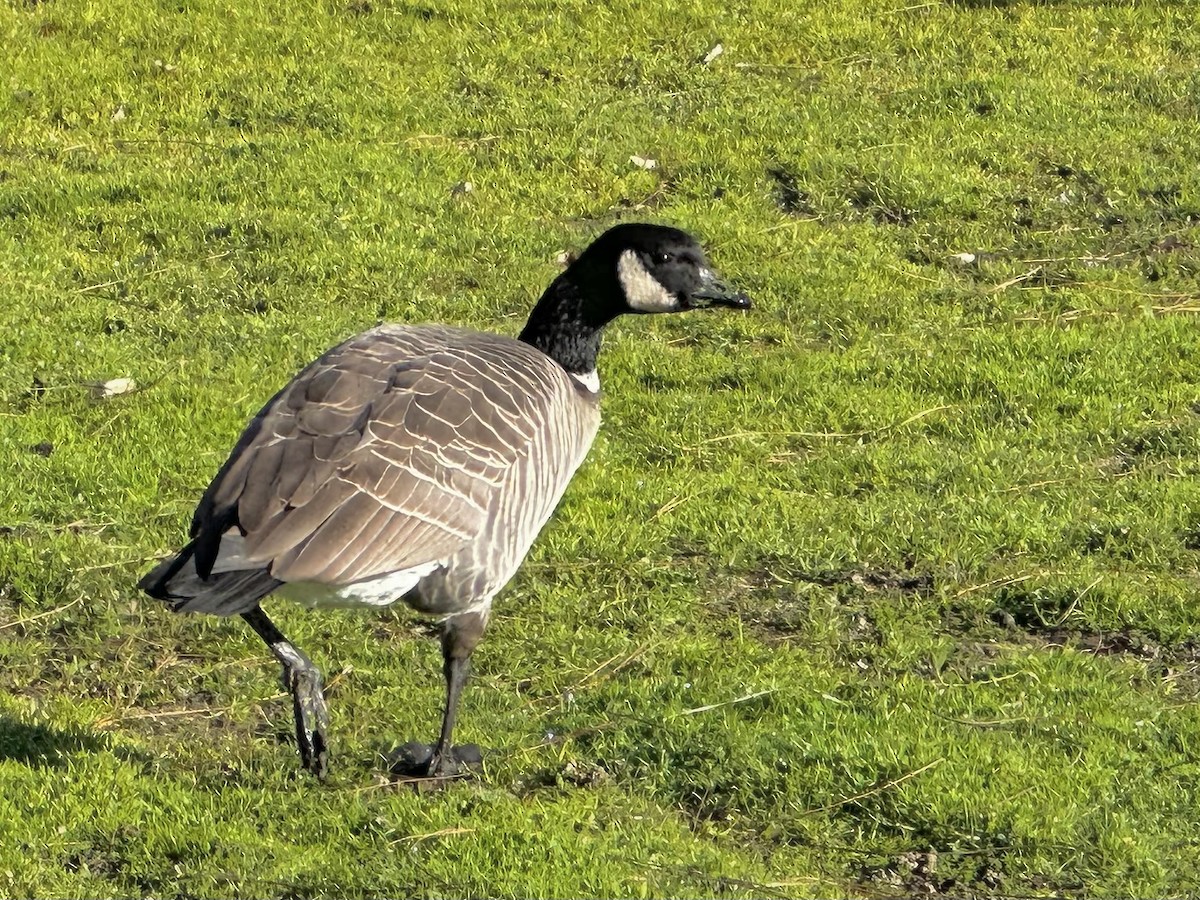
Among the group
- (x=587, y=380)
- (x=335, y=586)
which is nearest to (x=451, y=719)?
(x=335, y=586)

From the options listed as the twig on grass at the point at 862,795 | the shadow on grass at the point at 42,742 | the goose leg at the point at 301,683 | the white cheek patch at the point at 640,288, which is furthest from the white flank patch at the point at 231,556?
the white cheek patch at the point at 640,288

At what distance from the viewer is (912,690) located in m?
6.14

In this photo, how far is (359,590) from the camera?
511 centimetres

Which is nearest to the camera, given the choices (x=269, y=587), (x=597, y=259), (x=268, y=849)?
(x=269, y=587)

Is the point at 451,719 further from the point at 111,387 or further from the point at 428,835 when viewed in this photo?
the point at 111,387

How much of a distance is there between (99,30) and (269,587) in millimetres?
9218

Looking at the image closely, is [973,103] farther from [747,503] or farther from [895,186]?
[747,503]

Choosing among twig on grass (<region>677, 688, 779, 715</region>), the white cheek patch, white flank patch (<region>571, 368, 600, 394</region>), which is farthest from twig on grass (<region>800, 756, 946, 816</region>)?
the white cheek patch

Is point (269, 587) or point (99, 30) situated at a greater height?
point (269, 587)

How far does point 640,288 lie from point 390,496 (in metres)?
1.86

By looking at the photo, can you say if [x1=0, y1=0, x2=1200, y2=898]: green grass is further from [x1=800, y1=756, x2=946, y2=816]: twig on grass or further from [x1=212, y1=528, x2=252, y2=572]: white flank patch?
[x1=212, y1=528, x2=252, y2=572]: white flank patch

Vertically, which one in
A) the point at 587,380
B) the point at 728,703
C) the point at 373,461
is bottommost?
the point at 728,703

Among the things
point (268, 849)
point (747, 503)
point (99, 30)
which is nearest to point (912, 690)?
point (747, 503)

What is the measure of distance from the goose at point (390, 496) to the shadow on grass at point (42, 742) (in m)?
0.76
